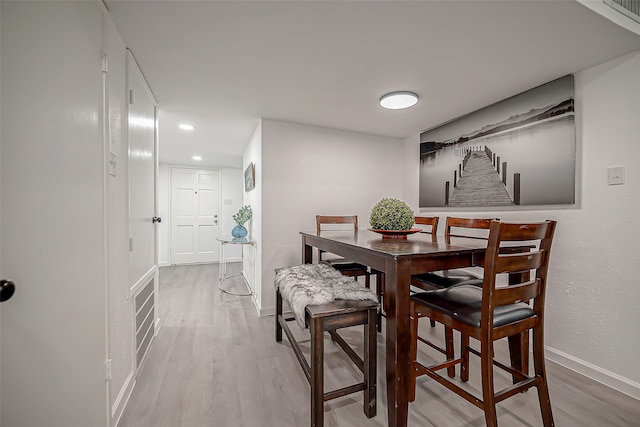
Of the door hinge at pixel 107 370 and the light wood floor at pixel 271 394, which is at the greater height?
the door hinge at pixel 107 370

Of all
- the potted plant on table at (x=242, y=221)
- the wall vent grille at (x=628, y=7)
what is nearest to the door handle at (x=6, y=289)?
the wall vent grille at (x=628, y=7)

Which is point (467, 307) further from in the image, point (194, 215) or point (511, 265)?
point (194, 215)

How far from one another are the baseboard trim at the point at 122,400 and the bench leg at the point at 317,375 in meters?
1.02

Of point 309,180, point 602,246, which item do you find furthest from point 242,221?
point 602,246

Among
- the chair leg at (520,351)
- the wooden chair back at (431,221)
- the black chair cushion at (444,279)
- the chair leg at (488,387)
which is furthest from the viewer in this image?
the wooden chair back at (431,221)

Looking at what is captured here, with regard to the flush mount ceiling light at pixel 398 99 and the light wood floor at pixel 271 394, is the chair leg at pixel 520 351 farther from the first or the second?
the flush mount ceiling light at pixel 398 99

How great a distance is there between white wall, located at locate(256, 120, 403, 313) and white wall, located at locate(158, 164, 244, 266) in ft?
10.6

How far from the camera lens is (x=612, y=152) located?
1730 millimetres

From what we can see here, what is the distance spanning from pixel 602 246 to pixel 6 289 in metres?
3.00

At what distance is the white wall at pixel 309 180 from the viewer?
291 cm

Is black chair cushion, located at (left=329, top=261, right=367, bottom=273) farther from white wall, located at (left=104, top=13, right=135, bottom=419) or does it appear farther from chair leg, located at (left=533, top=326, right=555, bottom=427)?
white wall, located at (left=104, top=13, right=135, bottom=419)

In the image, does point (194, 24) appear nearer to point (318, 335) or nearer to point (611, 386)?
point (318, 335)

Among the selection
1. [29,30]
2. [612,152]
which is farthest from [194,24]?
[612,152]

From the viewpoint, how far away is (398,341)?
4.03 feet
